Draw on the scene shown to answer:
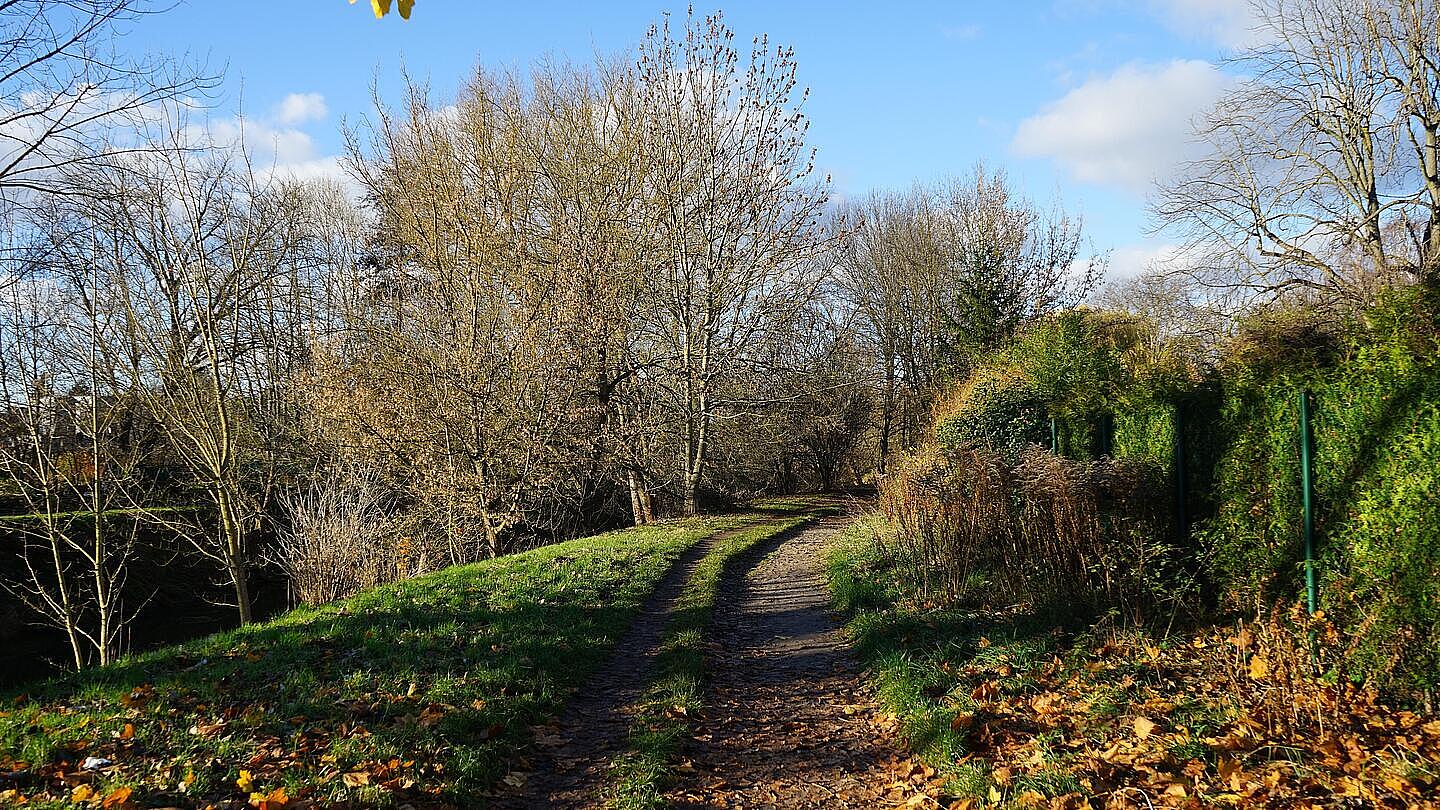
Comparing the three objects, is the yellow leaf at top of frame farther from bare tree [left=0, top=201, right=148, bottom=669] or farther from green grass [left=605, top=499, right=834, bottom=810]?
bare tree [left=0, top=201, right=148, bottom=669]

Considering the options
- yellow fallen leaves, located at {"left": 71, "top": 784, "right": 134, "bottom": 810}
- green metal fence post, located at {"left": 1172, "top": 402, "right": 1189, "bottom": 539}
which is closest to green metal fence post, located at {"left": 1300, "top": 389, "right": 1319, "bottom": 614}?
green metal fence post, located at {"left": 1172, "top": 402, "right": 1189, "bottom": 539}

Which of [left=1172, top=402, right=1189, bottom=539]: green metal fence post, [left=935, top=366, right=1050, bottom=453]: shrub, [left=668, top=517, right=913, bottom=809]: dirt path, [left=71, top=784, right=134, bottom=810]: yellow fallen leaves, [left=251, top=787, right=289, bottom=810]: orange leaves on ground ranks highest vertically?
[left=935, top=366, right=1050, bottom=453]: shrub

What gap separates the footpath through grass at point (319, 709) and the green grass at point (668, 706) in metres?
0.66

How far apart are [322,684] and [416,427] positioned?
11044 millimetres

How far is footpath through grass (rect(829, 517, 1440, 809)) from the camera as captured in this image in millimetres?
4086

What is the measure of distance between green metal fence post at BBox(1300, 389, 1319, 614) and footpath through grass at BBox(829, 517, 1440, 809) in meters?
0.50

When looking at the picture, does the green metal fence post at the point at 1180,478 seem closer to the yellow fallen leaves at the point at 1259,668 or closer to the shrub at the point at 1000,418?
the yellow fallen leaves at the point at 1259,668

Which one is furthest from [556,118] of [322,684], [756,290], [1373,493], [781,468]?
[1373,493]

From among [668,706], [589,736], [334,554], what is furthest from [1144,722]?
[334,554]

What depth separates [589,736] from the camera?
5.62 m

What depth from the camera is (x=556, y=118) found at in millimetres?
20391

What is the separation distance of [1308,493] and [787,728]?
14.0 ft

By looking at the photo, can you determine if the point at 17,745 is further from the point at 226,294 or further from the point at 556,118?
the point at 556,118

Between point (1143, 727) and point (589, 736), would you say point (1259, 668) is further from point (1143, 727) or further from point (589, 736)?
point (589, 736)
